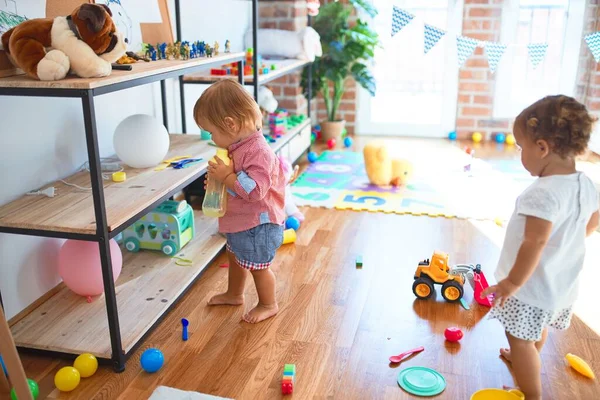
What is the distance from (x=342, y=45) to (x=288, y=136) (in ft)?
3.87

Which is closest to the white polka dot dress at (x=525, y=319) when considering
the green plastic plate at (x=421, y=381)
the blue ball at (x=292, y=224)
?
the green plastic plate at (x=421, y=381)

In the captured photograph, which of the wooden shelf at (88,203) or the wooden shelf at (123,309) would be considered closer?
the wooden shelf at (88,203)

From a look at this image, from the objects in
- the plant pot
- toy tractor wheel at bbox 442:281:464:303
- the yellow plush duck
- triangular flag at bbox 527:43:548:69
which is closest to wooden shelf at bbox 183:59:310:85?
the yellow plush duck

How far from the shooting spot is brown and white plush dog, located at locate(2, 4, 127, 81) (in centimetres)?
168

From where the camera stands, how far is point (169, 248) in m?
2.63

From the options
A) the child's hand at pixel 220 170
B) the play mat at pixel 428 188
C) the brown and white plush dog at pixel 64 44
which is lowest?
the play mat at pixel 428 188

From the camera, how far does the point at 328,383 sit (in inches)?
73.8

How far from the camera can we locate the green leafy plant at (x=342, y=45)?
4641 millimetres

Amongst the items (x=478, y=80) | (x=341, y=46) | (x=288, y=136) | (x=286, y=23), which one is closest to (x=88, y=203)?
(x=288, y=136)

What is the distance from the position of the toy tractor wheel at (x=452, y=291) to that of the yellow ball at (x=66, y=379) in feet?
4.48

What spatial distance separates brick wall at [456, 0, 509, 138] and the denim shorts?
3.50 m

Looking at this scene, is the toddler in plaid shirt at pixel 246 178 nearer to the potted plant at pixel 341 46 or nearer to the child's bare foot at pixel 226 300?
the child's bare foot at pixel 226 300

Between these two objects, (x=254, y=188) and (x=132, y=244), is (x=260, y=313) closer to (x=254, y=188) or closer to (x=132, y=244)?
(x=254, y=188)

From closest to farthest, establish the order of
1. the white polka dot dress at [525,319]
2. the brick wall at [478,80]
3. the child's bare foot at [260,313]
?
1. the white polka dot dress at [525,319]
2. the child's bare foot at [260,313]
3. the brick wall at [478,80]
